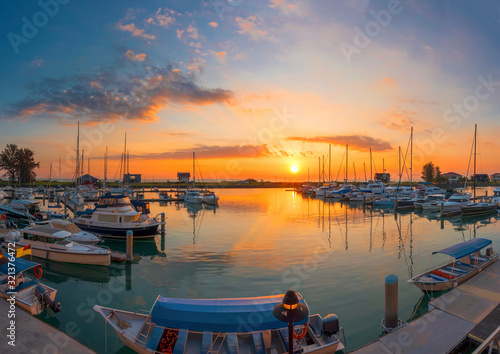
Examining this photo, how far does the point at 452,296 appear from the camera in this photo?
14664 mm

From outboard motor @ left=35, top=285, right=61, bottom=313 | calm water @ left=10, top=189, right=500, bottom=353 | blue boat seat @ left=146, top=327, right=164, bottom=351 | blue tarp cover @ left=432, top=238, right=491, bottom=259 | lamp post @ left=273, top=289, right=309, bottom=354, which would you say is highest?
lamp post @ left=273, top=289, right=309, bottom=354

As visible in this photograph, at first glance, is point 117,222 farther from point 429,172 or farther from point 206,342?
point 429,172

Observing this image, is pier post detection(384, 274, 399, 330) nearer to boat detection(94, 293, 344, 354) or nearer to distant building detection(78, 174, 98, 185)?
boat detection(94, 293, 344, 354)

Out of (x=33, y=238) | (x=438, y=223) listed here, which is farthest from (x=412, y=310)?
(x=438, y=223)

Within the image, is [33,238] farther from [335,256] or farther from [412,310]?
[412,310]

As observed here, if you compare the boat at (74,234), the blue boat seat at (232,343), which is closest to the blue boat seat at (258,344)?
the blue boat seat at (232,343)

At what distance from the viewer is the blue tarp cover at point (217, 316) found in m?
9.81

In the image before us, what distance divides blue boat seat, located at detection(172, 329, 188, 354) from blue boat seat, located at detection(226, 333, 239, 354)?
1.49 meters

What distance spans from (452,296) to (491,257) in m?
8.69

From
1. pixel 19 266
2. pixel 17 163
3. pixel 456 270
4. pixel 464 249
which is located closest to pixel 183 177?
pixel 17 163

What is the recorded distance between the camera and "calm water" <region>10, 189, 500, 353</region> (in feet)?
48.0

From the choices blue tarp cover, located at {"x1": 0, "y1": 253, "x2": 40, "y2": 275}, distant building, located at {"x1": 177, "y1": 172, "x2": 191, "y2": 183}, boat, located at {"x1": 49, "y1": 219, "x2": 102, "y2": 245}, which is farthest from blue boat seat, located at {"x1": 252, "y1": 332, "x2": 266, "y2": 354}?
distant building, located at {"x1": 177, "y1": 172, "x2": 191, "y2": 183}

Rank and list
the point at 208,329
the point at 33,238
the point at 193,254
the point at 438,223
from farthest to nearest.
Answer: the point at 438,223 < the point at 193,254 < the point at 33,238 < the point at 208,329

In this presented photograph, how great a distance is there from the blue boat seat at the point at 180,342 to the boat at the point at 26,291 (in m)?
8.20
